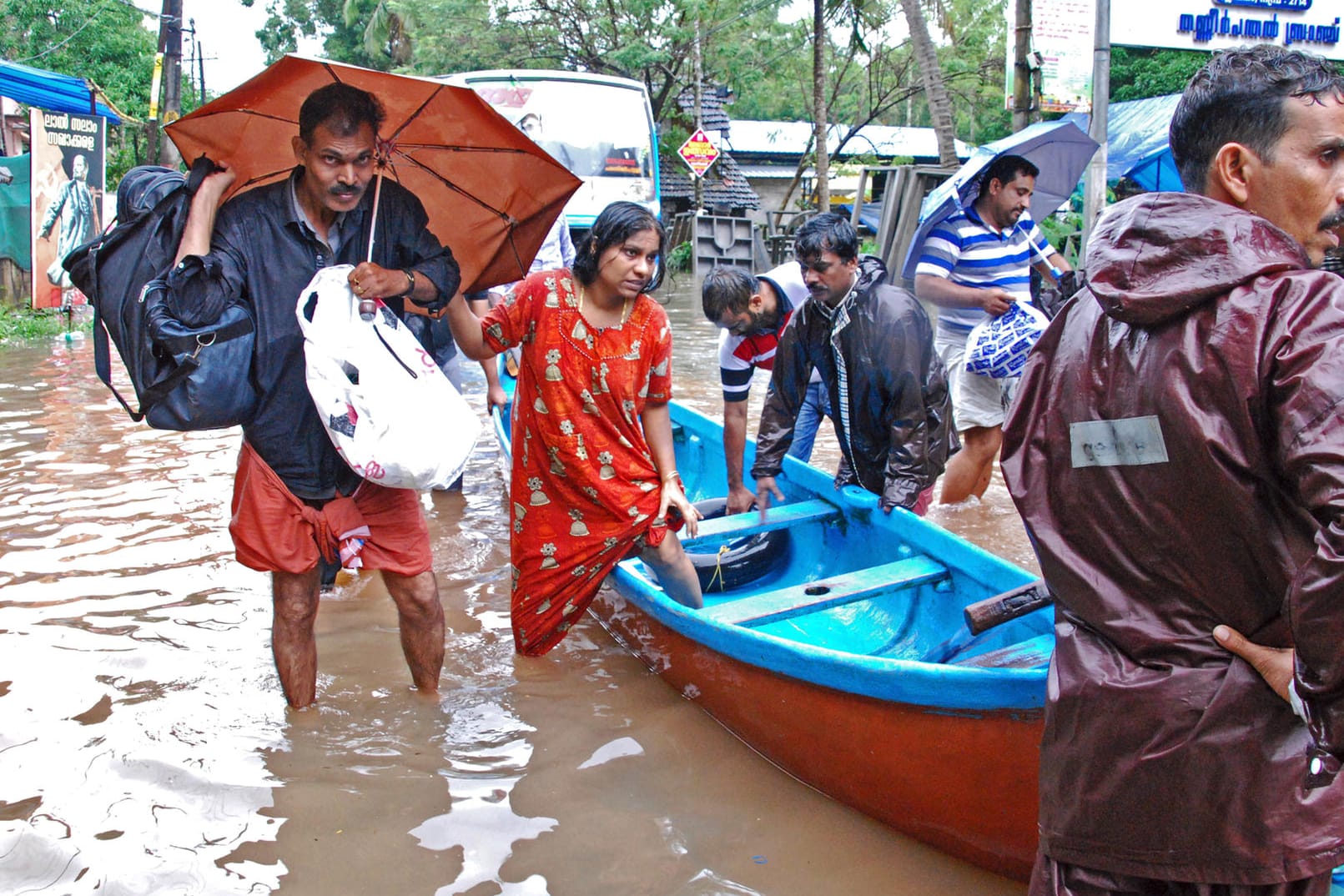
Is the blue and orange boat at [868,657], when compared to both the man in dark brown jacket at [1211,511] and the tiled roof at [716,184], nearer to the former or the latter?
the man in dark brown jacket at [1211,511]

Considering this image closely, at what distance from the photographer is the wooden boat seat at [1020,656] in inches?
102

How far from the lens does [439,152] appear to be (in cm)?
329

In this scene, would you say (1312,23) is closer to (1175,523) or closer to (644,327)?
(644,327)

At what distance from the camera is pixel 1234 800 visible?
1.27 metres

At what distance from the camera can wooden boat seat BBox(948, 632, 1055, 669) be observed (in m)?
2.58

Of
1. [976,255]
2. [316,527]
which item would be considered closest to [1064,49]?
[976,255]

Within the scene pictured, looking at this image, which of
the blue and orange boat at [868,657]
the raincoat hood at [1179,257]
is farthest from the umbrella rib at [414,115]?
the raincoat hood at [1179,257]

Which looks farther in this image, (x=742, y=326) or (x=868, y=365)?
(x=742, y=326)

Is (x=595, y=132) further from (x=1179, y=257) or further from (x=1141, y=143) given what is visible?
(x=1179, y=257)

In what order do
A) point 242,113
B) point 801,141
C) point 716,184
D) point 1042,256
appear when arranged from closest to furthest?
point 242,113
point 1042,256
point 716,184
point 801,141

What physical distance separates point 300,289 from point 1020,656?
215 cm

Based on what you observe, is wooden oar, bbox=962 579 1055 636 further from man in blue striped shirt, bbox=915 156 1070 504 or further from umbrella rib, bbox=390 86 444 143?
man in blue striped shirt, bbox=915 156 1070 504

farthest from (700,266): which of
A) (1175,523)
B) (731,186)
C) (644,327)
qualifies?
(1175,523)

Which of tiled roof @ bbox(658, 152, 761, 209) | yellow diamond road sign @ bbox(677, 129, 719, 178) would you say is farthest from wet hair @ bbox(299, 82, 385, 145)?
tiled roof @ bbox(658, 152, 761, 209)
